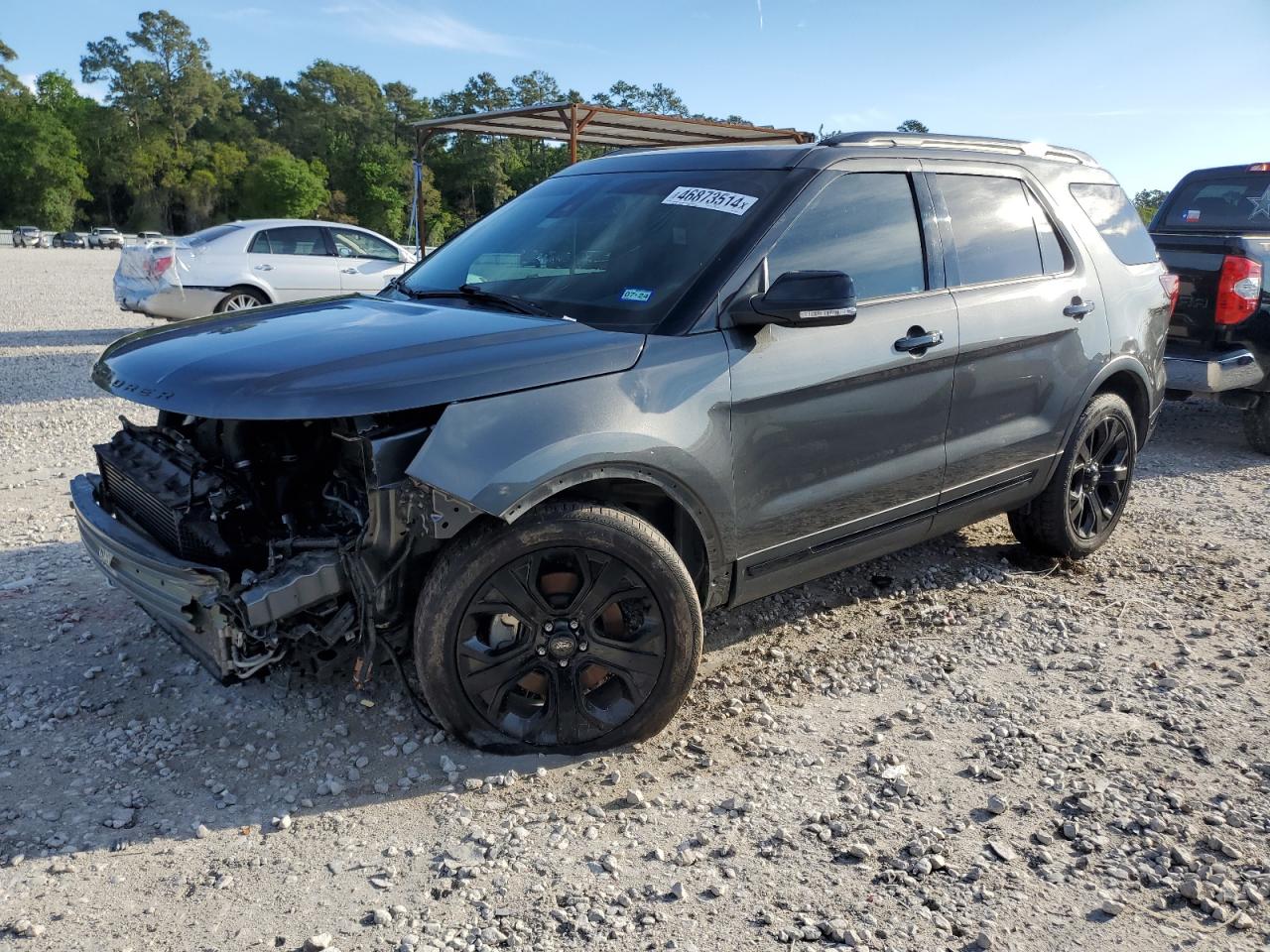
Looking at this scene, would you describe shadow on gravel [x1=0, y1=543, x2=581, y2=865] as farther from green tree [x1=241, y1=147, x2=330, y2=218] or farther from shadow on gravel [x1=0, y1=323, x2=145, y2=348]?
green tree [x1=241, y1=147, x2=330, y2=218]

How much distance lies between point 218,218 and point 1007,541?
333ft

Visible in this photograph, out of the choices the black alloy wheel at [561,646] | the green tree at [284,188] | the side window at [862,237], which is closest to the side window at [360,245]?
the side window at [862,237]

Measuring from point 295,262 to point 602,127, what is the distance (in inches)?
184

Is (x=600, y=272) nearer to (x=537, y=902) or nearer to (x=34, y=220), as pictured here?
(x=537, y=902)

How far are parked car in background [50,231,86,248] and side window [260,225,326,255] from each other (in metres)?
66.1

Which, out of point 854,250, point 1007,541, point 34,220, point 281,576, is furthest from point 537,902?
point 34,220

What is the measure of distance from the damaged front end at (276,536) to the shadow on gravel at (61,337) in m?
10.9

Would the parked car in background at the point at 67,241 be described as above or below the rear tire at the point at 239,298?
above

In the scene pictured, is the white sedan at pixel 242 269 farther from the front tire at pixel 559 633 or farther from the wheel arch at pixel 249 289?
the front tire at pixel 559 633

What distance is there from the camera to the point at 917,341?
12.8 ft

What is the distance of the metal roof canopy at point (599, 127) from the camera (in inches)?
509

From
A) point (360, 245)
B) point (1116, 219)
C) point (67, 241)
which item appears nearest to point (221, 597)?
point (1116, 219)

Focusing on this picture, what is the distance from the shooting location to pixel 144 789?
311 centimetres

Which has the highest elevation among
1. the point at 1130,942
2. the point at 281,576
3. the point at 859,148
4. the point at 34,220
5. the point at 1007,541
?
the point at 34,220
